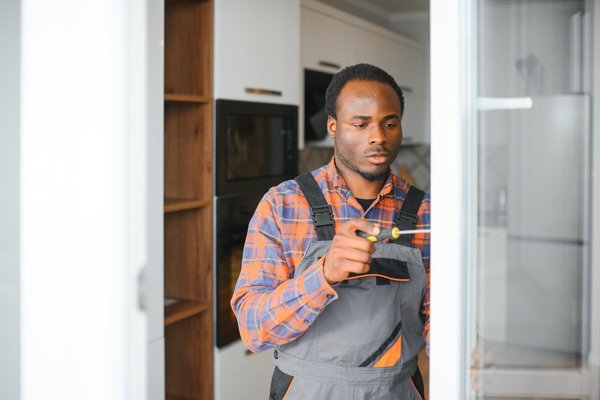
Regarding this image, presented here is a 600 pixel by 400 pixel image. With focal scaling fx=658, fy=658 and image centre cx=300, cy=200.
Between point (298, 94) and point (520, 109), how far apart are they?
157cm

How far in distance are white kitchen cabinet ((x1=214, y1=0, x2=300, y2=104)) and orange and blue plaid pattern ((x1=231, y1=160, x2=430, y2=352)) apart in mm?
949

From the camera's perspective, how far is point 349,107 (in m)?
1.23

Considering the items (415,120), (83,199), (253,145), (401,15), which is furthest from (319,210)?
(401,15)

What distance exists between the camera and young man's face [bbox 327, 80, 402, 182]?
121 cm

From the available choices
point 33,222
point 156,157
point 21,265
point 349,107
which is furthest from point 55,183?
point 349,107

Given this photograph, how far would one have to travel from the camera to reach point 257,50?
227 cm

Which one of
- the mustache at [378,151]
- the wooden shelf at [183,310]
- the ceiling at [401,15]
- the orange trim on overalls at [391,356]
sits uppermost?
the ceiling at [401,15]

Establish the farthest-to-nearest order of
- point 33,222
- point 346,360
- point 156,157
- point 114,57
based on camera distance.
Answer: point 156,157, point 33,222, point 114,57, point 346,360

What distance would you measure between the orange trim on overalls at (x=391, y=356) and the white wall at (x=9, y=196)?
0.88m

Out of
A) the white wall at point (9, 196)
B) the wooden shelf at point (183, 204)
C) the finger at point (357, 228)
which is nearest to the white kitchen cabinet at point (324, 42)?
the wooden shelf at point (183, 204)

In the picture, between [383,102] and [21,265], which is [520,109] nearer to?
[383,102]

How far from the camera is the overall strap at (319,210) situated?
4.03 feet

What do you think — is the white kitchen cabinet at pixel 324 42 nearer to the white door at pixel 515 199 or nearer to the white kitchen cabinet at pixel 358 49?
the white kitchen cabinet at pixel 358 49

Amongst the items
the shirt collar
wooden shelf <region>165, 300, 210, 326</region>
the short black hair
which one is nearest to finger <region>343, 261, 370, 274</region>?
the shirt collar
